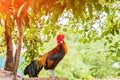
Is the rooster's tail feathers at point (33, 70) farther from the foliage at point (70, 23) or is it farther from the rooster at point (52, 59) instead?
the foliage at point (70, 23)

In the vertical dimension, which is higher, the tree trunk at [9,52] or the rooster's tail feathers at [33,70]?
the tree trunk at [9,52]

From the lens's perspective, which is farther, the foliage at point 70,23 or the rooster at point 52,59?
the rooster at point 52,59

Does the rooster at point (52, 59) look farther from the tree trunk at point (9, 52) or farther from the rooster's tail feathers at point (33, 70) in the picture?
the tree trunk at point (9, 52)

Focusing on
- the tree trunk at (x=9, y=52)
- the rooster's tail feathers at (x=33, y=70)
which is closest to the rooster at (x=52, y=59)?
the rooster's tail feathers at (x=33, y=70)

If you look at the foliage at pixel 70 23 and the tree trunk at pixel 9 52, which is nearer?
the foliage at pixel 70 23

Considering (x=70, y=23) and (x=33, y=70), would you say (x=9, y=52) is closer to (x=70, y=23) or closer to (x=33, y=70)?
(x=33, y=70)

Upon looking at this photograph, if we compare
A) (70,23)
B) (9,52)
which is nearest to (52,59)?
(9,52)

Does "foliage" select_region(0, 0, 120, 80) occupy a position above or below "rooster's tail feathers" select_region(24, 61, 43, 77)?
above

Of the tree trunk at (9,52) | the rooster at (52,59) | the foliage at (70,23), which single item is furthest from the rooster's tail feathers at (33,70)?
the foliage at (70,23)

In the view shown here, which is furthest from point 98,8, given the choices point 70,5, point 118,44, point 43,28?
point 43,28

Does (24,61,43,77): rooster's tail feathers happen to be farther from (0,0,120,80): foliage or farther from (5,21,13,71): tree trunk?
(0,0,120,80): foliage

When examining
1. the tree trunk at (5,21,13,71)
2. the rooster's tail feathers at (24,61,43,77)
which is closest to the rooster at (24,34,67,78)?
the rooster's tail feathers at (24,61,43,77)

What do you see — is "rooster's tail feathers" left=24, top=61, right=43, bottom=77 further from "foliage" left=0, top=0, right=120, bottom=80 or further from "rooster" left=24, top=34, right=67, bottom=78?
"foliage" left=0, top=0, right=120, bottom=80

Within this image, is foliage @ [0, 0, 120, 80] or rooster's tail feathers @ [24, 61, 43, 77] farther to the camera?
rooster's tail feathers @ [24, 61, 43, 77]
